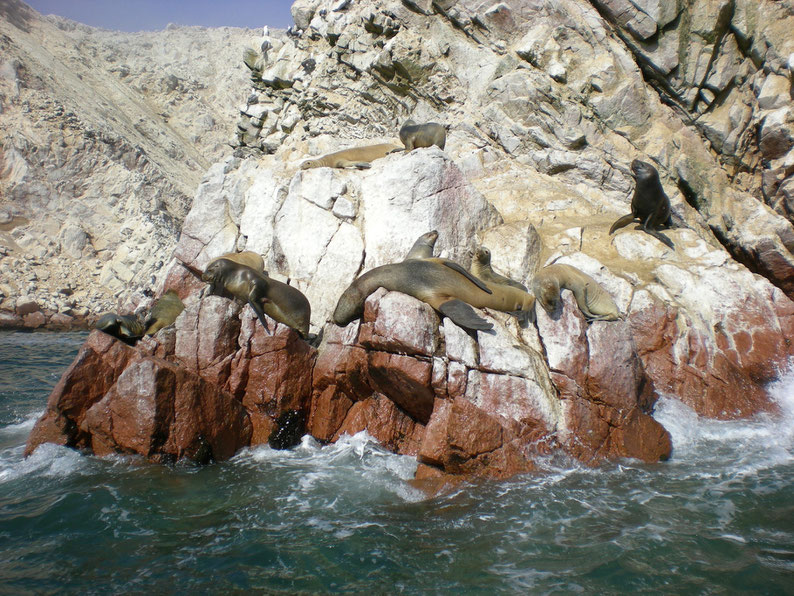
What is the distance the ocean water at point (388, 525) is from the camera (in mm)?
3697

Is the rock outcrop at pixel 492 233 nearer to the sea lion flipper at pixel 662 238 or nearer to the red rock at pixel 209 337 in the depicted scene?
the red rock at pixel 209 337

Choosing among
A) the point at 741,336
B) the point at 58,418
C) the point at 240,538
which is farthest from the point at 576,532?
the point at 58,418

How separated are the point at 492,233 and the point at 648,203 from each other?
2.84 meters

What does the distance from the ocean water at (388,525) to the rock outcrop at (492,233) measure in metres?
0.46

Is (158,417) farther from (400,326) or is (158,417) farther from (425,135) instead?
(425,135)

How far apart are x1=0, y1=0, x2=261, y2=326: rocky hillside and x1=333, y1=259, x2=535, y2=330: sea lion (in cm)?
684

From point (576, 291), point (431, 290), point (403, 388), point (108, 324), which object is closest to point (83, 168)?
point (108, 324)

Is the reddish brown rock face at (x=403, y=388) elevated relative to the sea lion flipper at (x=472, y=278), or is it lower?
lower

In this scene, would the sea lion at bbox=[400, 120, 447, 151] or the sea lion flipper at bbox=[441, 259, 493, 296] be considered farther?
the sea lion at bbox=[400, 120, 447, 151]

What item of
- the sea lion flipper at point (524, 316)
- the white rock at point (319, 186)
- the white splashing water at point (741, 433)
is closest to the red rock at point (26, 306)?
the white rock at point (319, 186)

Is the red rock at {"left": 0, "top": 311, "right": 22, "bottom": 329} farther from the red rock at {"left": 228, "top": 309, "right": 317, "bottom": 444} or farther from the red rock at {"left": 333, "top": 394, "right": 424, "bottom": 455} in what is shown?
the red rock at {"left": 333, "top": 394, "right": 424, "bottom": 455}

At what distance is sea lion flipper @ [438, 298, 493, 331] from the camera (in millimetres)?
6098

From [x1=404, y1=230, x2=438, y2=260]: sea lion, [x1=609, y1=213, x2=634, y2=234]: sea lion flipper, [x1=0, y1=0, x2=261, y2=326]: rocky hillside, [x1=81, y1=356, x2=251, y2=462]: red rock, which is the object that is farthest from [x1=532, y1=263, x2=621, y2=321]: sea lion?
[x1=0, y1=0, x2=261, y2=326]: rocky hillside

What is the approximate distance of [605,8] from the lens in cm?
1147
